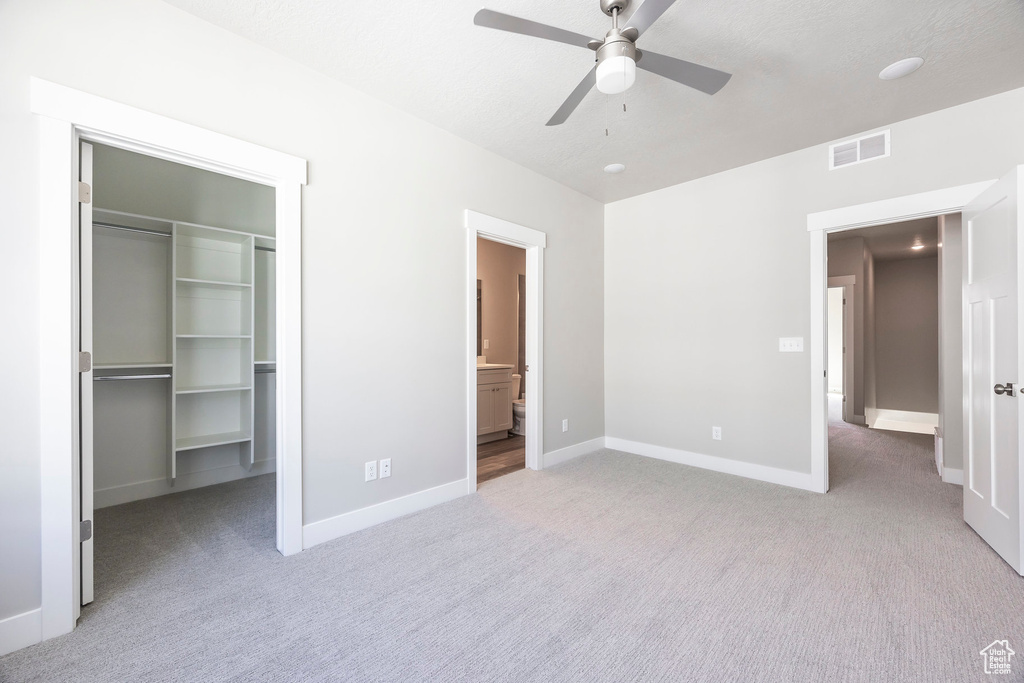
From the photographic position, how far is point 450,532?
262 centimetres

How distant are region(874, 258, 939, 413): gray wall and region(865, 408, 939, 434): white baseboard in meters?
0.08

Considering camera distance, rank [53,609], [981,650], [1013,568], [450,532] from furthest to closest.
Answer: [450,532] → [1013,568] → [53,609] → [981,650]

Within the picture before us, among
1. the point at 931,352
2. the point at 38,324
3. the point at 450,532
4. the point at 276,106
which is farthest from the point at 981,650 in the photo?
the point at 931,352

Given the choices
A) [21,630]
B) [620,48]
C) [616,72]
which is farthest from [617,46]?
[21,630]

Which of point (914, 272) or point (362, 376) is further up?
point (914, 272)

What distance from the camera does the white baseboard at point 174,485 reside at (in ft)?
10.0

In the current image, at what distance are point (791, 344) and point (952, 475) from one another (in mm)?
1731

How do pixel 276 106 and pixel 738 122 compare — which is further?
pixel 738 122

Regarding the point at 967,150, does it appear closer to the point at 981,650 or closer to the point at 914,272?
the point at 981,650

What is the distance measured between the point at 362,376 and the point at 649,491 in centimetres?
234

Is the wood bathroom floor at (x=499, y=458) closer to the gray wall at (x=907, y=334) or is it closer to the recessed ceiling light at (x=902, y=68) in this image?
the recessed ceiling light at (x=902, y=68)

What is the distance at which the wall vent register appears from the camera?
304 cm

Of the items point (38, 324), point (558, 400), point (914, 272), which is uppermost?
point (914, 272)

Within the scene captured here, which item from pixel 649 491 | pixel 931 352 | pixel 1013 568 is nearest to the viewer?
pixel 1013 568
